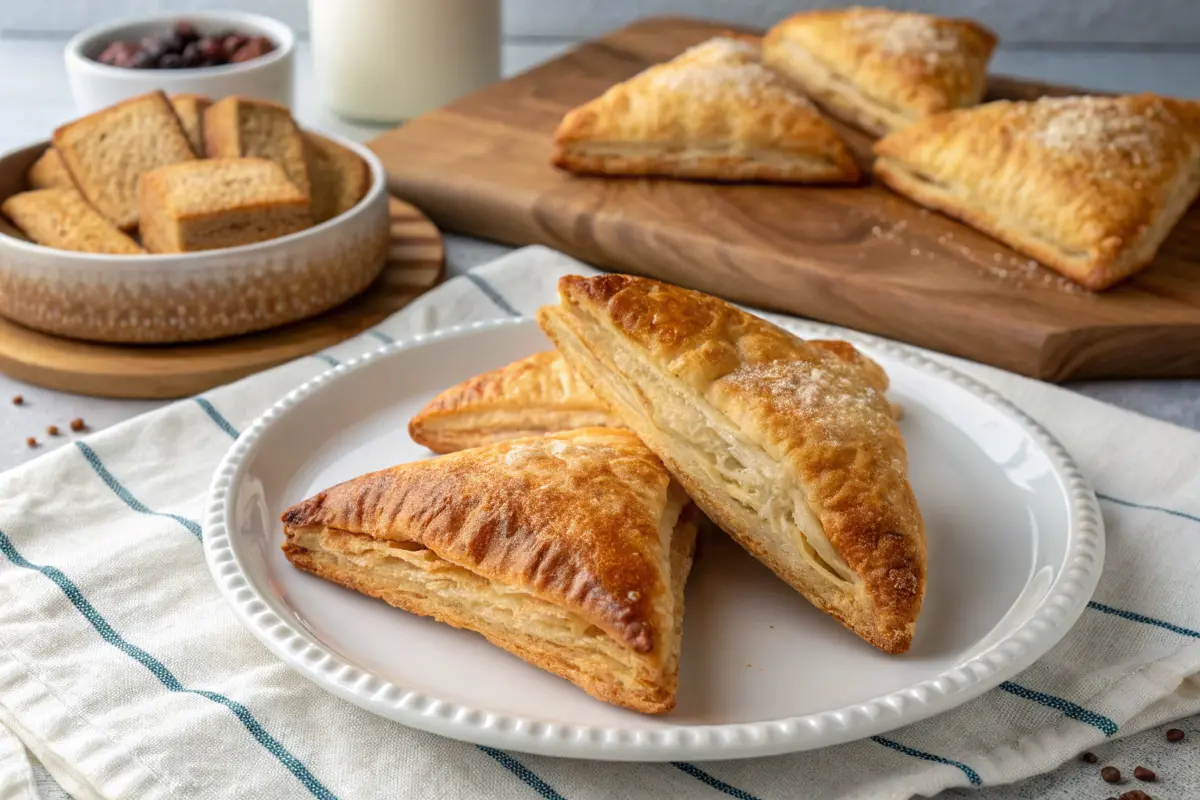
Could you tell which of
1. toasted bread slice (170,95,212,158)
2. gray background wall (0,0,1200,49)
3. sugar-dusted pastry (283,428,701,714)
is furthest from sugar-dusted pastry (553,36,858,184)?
gray background wall (0,0,1200,49)

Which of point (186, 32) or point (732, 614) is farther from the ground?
point (186, 32)

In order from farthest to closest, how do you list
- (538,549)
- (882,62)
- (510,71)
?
1. (510,71)
2. (882,62)
3. (538,549)

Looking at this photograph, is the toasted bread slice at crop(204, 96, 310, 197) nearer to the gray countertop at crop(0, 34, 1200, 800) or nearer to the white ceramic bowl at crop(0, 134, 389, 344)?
the white ceramic bowl at crop(0, 134, 389, 344)

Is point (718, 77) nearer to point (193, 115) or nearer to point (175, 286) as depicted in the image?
point (193, 115)

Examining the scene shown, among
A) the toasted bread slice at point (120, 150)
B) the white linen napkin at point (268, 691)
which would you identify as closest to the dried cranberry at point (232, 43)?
the toasted bread slice at point (120, 150)

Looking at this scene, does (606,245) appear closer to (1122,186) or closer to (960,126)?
(960,126)

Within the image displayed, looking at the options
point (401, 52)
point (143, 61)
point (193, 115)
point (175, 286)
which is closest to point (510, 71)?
point (401, 52)
